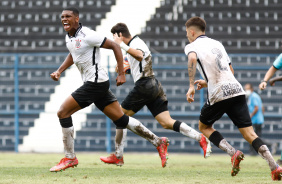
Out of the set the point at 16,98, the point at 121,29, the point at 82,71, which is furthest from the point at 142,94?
the point at 16,98

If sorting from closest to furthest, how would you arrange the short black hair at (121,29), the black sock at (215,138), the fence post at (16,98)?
the black sock at (215,138) → the short black hair at (121,29) → the fence post at (16,98)

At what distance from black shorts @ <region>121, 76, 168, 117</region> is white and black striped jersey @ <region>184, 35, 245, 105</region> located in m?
1.89

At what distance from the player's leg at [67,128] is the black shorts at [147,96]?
1319 mm

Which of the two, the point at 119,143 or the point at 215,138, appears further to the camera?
the point at 119,143

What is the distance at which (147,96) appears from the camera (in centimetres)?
789

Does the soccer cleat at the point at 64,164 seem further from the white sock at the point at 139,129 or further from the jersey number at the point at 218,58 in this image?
the jersey number at the point at 218,58

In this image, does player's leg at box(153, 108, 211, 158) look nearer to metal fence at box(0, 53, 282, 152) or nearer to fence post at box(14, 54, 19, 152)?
metal fence at box(0, 53, 282, 152)

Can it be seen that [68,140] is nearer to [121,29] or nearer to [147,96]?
[147,96]

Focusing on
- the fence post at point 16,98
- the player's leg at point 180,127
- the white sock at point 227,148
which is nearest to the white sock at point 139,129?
the player's leg at point 180,127

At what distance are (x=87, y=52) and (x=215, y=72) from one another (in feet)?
5.58

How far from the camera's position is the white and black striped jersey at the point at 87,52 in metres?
6.74

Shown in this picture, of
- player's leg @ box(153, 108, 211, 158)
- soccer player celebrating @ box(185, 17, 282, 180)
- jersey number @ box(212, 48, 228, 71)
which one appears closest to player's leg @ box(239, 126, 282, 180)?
soccer player celebrating @ box(185, 17, 282, 180)

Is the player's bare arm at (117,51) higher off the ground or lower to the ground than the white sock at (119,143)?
higher

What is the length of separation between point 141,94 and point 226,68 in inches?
82.2
